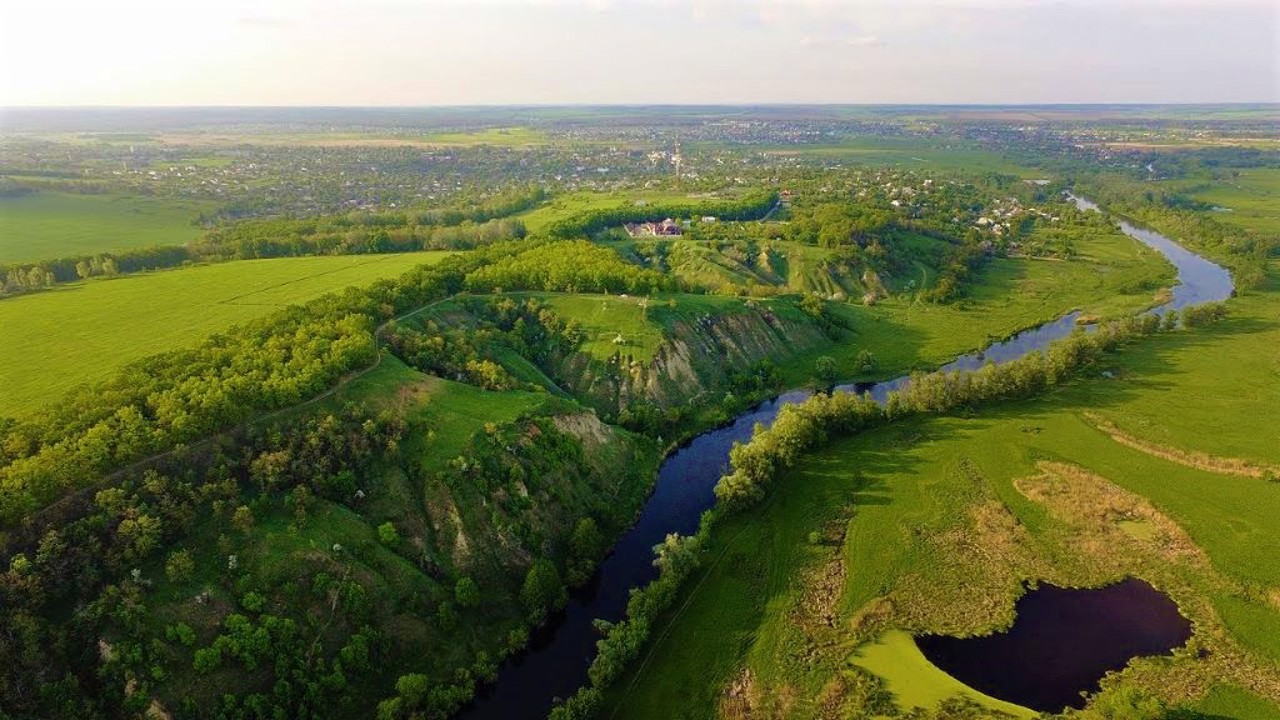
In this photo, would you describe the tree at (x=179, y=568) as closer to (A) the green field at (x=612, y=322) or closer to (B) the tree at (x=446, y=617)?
(B) the tree at (x=446, y=617)

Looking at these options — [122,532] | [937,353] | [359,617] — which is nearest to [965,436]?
[937,353]

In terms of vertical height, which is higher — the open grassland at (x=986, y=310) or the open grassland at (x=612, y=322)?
the open grassland at (x=612, y=322)

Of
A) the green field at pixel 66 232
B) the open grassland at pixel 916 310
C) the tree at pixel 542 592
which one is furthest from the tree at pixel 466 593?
the green field at pixel 66 232

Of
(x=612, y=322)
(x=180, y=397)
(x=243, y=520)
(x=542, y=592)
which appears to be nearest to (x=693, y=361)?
(x=612, y=322)

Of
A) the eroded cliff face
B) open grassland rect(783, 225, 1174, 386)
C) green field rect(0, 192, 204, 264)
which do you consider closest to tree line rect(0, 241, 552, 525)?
the eroded cliff face

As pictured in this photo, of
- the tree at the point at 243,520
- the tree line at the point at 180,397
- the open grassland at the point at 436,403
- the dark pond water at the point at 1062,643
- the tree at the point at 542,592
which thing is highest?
the tree line at the point at 180,397

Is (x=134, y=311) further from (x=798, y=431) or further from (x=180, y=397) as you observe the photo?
(x=798, y=431)

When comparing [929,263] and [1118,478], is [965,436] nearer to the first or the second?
[1118,478]

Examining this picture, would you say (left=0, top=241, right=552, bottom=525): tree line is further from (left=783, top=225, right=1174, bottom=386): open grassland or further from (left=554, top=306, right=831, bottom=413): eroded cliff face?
(left=783, top=225, right=1174, bottom=386): open grassland
